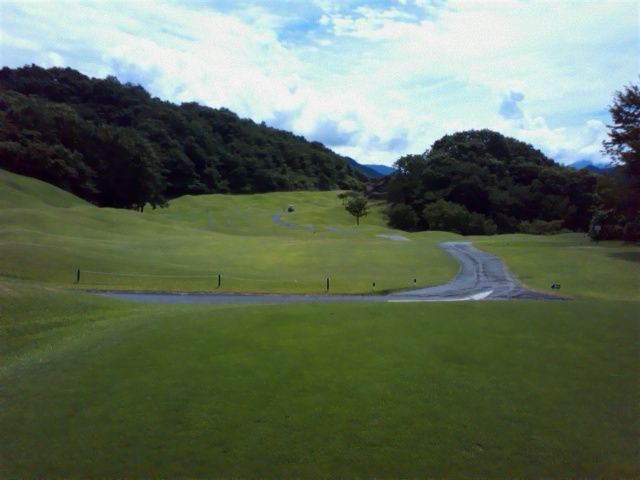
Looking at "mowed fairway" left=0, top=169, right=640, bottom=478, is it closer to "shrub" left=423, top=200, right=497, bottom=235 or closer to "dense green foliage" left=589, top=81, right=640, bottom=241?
"dense green foliage" left=589, top=81, right=640, bottom=241

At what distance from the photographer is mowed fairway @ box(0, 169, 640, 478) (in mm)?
7238

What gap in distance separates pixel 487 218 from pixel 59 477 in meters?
76.6

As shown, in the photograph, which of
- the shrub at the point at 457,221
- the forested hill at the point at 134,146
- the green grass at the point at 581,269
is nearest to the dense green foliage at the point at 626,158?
the green grass at the point at 581,269

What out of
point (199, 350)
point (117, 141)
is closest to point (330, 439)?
point (199, 350)

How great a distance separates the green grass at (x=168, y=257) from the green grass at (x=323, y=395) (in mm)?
12945

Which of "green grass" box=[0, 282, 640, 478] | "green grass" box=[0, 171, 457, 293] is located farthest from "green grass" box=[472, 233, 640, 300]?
"green grass" box=[0, 282, 640, 478]

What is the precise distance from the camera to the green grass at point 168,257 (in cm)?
2655

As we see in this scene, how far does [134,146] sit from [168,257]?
42.9 metres

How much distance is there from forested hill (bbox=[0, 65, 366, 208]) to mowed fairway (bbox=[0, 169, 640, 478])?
189ft

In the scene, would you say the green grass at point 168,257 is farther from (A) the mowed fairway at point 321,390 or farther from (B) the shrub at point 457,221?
(B) the shrub at point 457,221

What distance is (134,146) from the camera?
235 feet

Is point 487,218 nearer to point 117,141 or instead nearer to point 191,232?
point 191,232

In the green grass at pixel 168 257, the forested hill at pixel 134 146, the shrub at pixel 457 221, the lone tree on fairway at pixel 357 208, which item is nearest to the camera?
the green grass at pixel 168 257

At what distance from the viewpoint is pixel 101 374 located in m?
10.1
